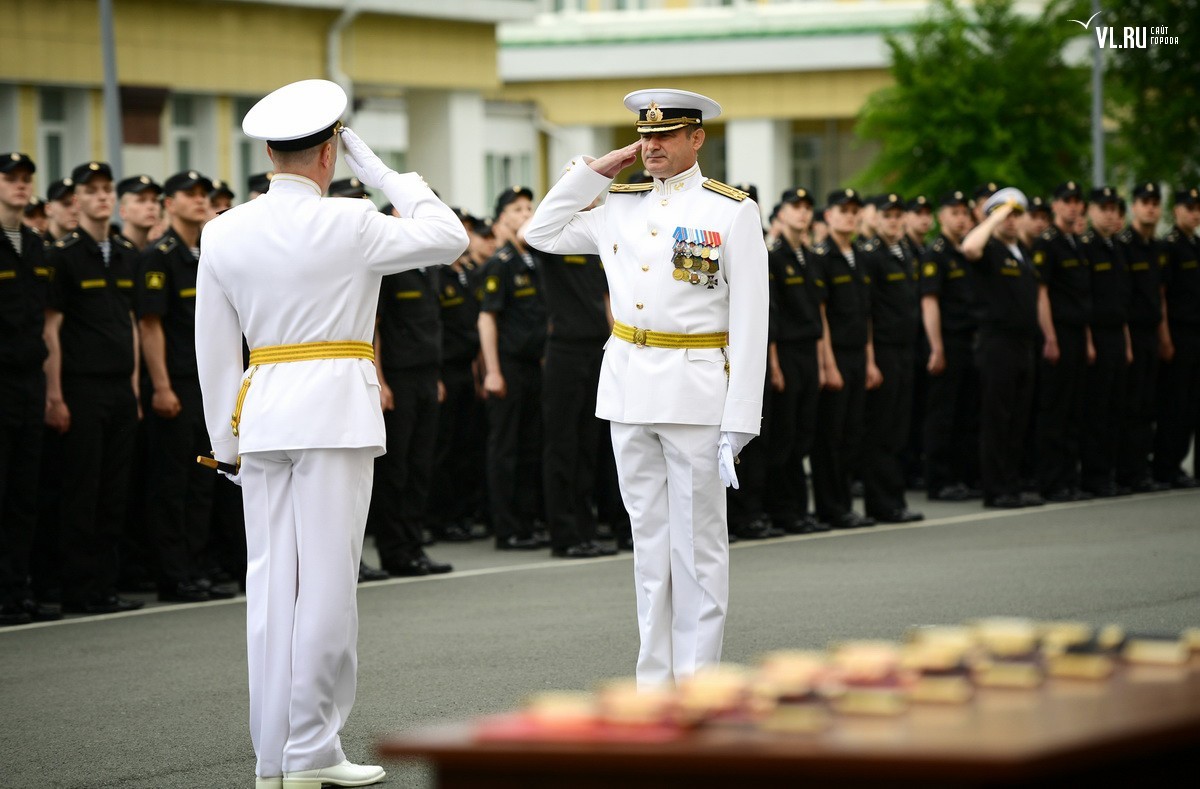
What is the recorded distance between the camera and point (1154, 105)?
25.1 meters

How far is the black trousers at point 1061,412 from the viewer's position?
15.8 meters

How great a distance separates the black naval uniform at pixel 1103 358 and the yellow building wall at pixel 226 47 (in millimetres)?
14668

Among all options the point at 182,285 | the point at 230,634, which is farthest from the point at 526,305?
the point at 230,634

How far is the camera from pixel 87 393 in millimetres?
10820

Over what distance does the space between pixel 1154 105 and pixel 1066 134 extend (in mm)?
6326

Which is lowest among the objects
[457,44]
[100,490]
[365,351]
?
[100,490]

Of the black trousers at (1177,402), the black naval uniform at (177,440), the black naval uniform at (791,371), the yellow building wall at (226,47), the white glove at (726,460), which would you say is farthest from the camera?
the yellow building wall at (226,47)

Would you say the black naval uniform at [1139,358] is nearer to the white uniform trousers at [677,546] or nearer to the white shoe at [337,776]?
the white uniform trousers at [677,546]

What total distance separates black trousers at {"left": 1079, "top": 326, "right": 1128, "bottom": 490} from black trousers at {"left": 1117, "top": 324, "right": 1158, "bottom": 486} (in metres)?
0.10

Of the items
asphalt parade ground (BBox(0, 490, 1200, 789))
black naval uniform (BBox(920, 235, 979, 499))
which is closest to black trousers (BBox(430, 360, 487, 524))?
asphalt parade ground (BBox(0, 490, 1200, 789))

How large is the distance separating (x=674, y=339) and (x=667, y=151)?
2.25ft

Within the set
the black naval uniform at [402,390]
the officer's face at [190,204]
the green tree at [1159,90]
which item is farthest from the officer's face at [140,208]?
the green tree at [1159,90]

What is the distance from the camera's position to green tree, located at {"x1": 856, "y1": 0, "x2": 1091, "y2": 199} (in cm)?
3128

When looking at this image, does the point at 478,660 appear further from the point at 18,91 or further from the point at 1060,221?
the point at 18,91
